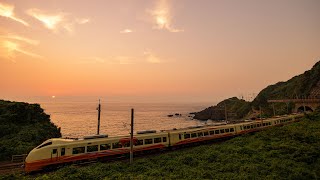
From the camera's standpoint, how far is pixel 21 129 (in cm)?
3559

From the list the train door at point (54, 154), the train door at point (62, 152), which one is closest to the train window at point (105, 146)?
the train door at point (62, 152)

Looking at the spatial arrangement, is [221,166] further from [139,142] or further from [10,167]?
[10,167]

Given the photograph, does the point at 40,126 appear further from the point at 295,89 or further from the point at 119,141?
the point at 295,89

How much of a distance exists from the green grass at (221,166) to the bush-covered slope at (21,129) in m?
11.0

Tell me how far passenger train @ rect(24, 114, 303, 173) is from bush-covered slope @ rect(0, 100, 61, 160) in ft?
33.5

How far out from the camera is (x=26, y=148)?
27.2 meters

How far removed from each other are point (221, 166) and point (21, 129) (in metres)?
33.3

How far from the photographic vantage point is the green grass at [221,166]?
56.6 feet

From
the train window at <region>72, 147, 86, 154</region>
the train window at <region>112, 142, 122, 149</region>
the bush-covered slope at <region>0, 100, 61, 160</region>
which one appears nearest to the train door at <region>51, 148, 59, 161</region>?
the train window at <region>72, 147, 86, 154</region>

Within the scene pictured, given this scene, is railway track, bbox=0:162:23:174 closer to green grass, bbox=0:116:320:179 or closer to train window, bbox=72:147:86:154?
green grass, bbox=0:116:320:179

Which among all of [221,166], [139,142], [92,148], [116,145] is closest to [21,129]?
[92,148]

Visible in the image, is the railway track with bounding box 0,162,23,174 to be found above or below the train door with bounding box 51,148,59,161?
below

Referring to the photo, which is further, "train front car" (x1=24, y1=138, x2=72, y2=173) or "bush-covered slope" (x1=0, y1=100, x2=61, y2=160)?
"bush-covered slope" (x1=0, y1=100, x2=61, y2=160)

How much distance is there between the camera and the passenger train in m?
18.7
